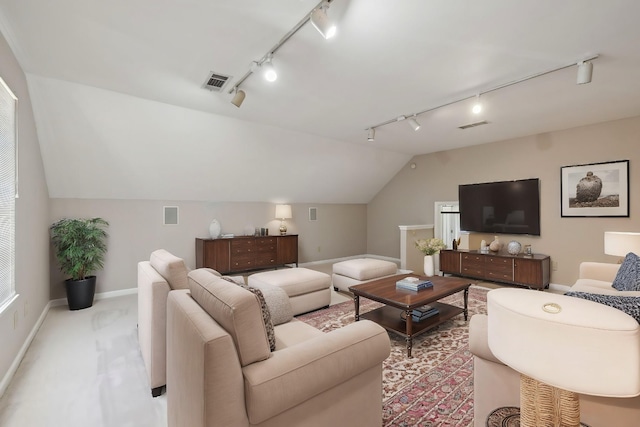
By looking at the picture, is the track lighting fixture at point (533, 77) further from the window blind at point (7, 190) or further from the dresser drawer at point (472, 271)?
the window blind at point (7, 190)

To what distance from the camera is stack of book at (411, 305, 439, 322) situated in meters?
2.96

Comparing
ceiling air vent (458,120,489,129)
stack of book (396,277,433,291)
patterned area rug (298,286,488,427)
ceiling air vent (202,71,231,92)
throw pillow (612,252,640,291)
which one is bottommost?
patterned area rug (298,286,488,427)

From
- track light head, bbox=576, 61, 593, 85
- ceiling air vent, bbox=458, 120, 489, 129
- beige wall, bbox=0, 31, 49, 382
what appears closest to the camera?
beige wall, bbox=0, 31, 49, 382

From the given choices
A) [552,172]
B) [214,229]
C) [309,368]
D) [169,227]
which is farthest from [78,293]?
[552,172]

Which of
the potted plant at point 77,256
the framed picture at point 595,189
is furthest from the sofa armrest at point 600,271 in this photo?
the potted plant at point 77,256

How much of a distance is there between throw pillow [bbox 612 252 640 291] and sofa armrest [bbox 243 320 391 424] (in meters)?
2.06

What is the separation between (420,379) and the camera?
7.38 feet

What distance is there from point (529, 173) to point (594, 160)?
841 millimetres

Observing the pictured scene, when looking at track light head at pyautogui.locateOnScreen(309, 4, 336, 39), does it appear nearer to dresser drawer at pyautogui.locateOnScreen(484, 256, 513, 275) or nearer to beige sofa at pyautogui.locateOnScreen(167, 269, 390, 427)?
beige sofa at pyautogui.locateOnScreen(167, 269, 390, 427)

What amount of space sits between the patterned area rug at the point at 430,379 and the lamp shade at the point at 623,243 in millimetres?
1559

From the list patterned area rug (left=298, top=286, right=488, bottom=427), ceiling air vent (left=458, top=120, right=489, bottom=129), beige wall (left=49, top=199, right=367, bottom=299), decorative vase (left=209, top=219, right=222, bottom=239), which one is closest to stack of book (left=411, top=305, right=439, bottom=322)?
patterned area rug (left=298, top=286, right=488, bottom=427)

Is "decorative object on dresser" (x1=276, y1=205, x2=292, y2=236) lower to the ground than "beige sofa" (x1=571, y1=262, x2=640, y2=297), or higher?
higher

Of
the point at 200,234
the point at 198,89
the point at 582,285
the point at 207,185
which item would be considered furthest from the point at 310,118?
the point at 582,285

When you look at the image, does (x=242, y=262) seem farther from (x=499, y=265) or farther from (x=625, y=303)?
(x=625, y=303)
